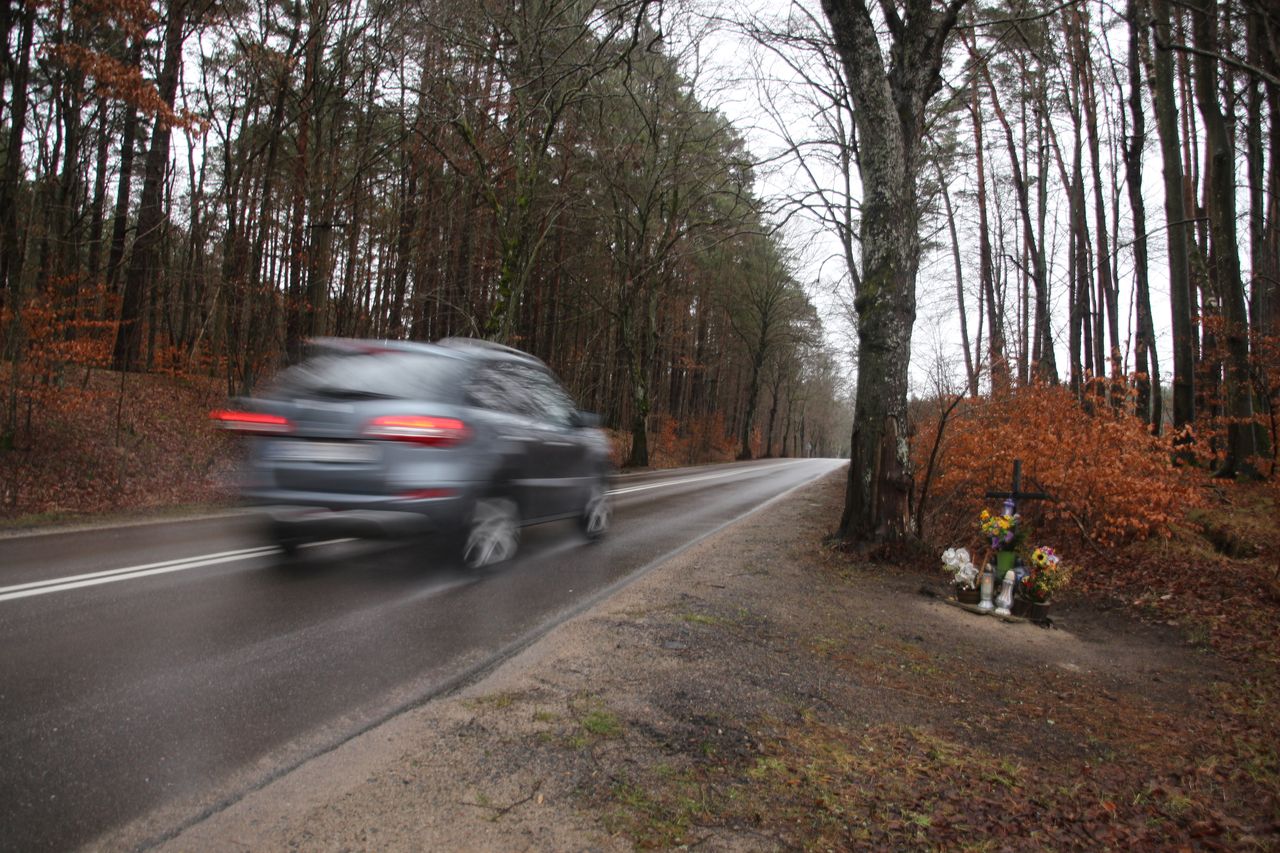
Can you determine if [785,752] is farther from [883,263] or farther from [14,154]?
[14,154]

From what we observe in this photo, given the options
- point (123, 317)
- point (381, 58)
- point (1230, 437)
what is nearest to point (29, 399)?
point (123, 317)

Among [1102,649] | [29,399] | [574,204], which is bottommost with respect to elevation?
[1102,649]

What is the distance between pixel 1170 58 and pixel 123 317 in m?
24.5

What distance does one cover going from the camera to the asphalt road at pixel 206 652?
2408mm

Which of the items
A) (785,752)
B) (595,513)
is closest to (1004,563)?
(785,752)

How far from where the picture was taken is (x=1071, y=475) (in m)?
9.22

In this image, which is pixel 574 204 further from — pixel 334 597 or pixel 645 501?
pixel 334 597

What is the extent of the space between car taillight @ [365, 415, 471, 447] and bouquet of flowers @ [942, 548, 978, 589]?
185 inches

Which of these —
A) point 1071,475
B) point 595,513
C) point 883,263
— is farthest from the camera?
point 1071,475

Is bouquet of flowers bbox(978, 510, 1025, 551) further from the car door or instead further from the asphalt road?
the car door

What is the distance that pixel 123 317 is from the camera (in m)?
17.5

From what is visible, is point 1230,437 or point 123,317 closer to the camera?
point 1230,437

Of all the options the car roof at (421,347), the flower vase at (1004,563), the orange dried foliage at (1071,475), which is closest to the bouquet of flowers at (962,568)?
the flower vase at (1004,563)

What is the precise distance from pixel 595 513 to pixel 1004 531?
437 centimetres
